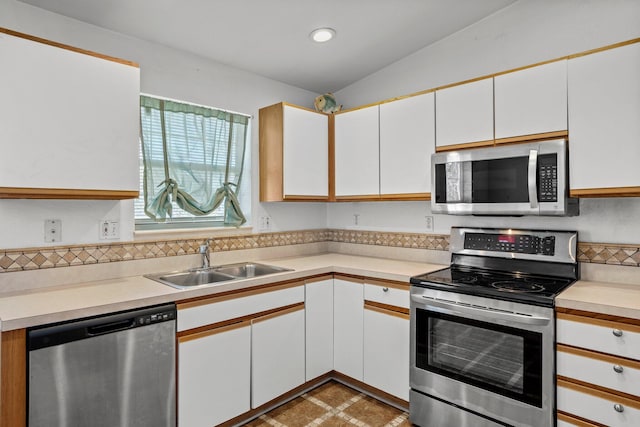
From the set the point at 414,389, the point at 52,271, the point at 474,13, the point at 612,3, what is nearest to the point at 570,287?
the point at 414,389

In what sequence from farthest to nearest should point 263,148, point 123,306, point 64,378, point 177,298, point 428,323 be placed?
1. point 263,148
2. point 428,323
3. point 177,298
4. point 123,306
5. point 64,378

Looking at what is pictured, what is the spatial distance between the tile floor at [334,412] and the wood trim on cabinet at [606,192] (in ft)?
5.43

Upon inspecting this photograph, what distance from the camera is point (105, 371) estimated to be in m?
1.67

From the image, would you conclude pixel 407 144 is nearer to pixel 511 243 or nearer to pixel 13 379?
pixel 511 243

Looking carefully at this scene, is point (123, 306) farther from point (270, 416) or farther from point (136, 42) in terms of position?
point (136, 42)

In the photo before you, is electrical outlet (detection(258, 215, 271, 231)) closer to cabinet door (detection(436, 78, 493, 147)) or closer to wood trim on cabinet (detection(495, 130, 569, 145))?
cabinet door (detection(436, 78, 493, 147))

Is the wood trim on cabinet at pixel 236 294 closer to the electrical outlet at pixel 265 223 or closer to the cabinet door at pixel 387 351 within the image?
the cabinet door at pixel 387 351

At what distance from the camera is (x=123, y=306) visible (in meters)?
1.72

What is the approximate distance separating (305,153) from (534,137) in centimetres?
164

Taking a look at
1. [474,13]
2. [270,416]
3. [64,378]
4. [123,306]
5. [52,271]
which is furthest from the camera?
[474,13]

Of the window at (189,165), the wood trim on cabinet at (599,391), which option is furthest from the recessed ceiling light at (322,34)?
the wood trim on cabinet at (599,391)

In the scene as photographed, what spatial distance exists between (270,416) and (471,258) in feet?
5.54

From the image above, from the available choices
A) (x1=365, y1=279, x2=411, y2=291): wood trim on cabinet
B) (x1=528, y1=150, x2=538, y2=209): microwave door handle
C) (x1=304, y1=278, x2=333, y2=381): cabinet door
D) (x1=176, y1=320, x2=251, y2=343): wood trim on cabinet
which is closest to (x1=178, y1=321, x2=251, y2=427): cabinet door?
(x1=176, y1=320, x2=251, y2=343): wood trim on cabinet

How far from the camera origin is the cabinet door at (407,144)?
8.54ft
